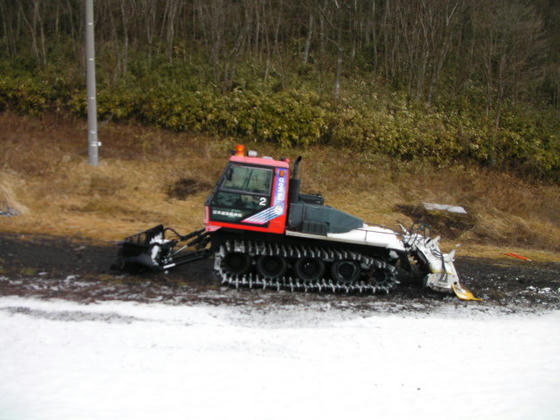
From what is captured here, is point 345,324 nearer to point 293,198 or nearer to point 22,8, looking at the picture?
point 293,198

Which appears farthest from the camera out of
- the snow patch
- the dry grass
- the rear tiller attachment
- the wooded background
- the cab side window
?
the wooded background

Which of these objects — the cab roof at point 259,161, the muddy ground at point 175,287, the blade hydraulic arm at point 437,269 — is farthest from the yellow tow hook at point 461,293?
the cab roof at point 259,161

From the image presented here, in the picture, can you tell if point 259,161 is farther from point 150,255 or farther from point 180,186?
point 180,186

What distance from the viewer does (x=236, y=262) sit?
28.1 ft

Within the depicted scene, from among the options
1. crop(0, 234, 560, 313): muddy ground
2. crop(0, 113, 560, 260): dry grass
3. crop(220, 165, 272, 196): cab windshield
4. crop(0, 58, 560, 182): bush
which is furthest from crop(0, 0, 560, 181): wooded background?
crop(220, 165, 272, 196): cab windshield

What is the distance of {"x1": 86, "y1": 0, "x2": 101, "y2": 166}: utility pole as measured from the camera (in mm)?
13977

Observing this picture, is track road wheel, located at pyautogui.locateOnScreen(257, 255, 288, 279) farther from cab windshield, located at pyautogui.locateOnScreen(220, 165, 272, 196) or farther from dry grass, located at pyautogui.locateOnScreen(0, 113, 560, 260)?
dry grass, located at pyautogui.locateOnScreen(0, 113, 560, 260)

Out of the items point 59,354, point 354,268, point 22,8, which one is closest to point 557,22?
point 354,268

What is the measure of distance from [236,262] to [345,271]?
2.06 meters

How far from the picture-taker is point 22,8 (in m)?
19.5

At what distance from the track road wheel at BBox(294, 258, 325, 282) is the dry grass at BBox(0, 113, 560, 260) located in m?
4.66

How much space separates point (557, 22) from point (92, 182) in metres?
24.4

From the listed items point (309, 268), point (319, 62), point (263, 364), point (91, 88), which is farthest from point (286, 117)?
point (263, 364)

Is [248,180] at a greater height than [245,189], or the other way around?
[248,180]
